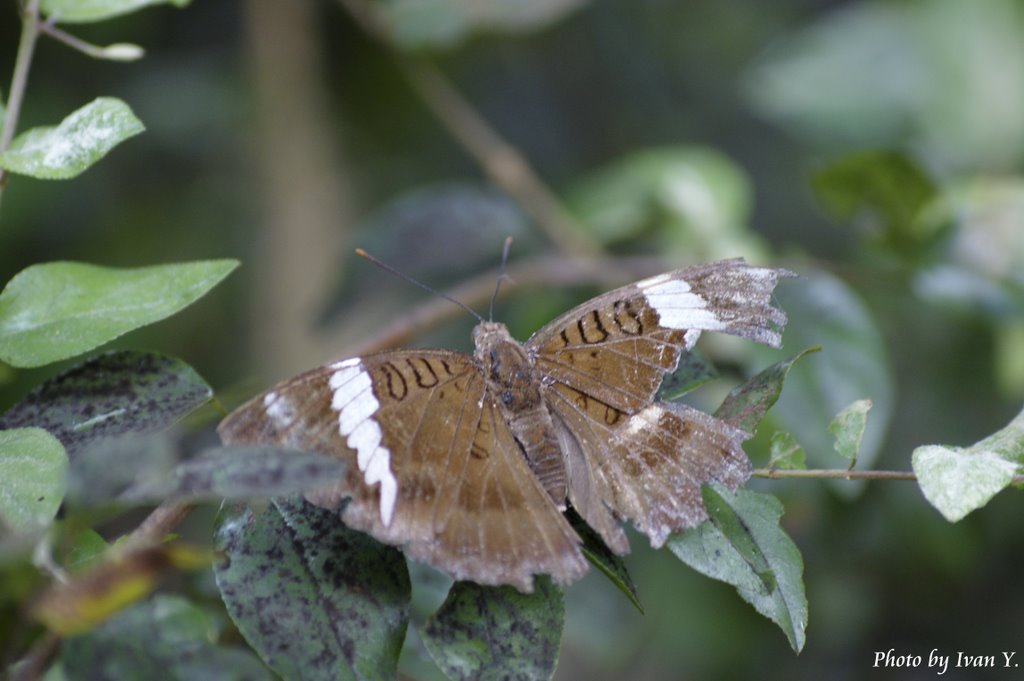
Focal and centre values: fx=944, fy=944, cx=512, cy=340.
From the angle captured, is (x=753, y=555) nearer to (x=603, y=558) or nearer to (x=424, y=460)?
(x=603, y=558)

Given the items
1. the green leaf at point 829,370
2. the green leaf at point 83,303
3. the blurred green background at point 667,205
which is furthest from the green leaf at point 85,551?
the green leaf at point 829,370

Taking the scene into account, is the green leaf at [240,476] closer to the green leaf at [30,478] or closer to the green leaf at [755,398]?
the green leaf at [30,478]

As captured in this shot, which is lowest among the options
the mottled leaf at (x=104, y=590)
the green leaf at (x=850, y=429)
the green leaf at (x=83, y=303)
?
the green leaf at (x=850, y=429)

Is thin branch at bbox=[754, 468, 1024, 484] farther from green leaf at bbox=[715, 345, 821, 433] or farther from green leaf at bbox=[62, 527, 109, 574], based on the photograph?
green leaf at bbox=[62, 527, 109, 574]

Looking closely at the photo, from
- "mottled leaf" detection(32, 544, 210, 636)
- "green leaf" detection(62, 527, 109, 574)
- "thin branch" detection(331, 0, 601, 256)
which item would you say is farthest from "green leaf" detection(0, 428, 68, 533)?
"thin branch" detection(331, 0, 601, 256)

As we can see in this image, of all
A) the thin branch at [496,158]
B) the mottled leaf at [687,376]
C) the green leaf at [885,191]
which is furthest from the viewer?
the thin branch at [496,158]

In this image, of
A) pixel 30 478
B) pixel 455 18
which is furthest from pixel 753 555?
pixel 455 18

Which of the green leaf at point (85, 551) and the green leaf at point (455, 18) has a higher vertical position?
the green leaf at point (455, 18)

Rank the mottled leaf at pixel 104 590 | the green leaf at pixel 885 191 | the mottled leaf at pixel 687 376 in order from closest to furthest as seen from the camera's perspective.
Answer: the mottled leaf at pixel 104 590 < the mottled leaf at pixel 687 376 < the green leaf at pixel 885 191

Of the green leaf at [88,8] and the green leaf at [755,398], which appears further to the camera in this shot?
the green leaf at [88,8]
